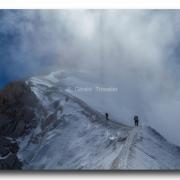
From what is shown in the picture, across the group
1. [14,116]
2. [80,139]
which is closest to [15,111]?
[14,116]

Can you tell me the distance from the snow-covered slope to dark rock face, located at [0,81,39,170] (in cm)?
6

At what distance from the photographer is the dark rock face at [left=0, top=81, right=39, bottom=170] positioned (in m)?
5.52

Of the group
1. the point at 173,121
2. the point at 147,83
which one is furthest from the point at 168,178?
the point at 147,83

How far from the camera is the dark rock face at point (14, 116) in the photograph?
552 centimetres

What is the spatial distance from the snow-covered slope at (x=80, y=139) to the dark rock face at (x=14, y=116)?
60 mm

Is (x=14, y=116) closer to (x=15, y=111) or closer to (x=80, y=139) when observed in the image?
(x=15, y=111)

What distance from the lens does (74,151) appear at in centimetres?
551

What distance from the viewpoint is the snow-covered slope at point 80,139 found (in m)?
5.46

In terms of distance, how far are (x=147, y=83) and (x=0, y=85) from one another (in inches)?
48.5

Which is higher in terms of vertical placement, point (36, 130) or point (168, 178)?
point (36, 130)

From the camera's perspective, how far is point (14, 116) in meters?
5.54

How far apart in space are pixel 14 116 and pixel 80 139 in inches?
23.0

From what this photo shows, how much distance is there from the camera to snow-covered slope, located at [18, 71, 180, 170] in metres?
5.46
